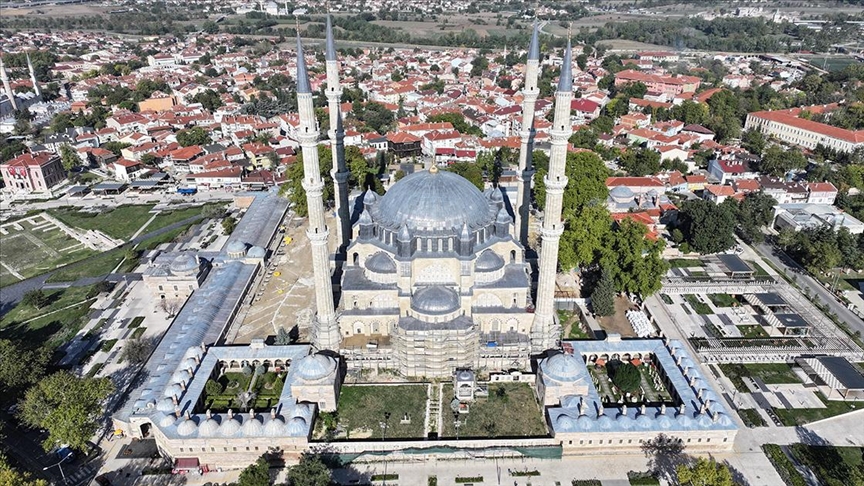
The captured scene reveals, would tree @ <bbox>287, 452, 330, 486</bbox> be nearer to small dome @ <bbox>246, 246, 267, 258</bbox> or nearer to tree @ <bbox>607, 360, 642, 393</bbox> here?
tree @ <bbox>607, 360, 642, 393</bbox>

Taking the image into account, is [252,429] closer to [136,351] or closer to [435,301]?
[435,301]

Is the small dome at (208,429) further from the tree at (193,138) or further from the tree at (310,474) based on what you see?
the tree at (193,138)

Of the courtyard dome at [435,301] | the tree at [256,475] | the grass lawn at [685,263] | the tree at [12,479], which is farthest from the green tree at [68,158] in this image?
the grass lawn at [685,263]

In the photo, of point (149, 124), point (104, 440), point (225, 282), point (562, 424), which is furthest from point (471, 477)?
point (149, 124)

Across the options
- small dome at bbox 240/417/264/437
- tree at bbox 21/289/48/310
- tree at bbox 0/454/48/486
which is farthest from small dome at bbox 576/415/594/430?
tree at bbox 21/289/48/310

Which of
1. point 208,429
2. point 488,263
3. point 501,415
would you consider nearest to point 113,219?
point 208,429

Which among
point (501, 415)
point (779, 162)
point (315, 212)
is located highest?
point (315, 212)
